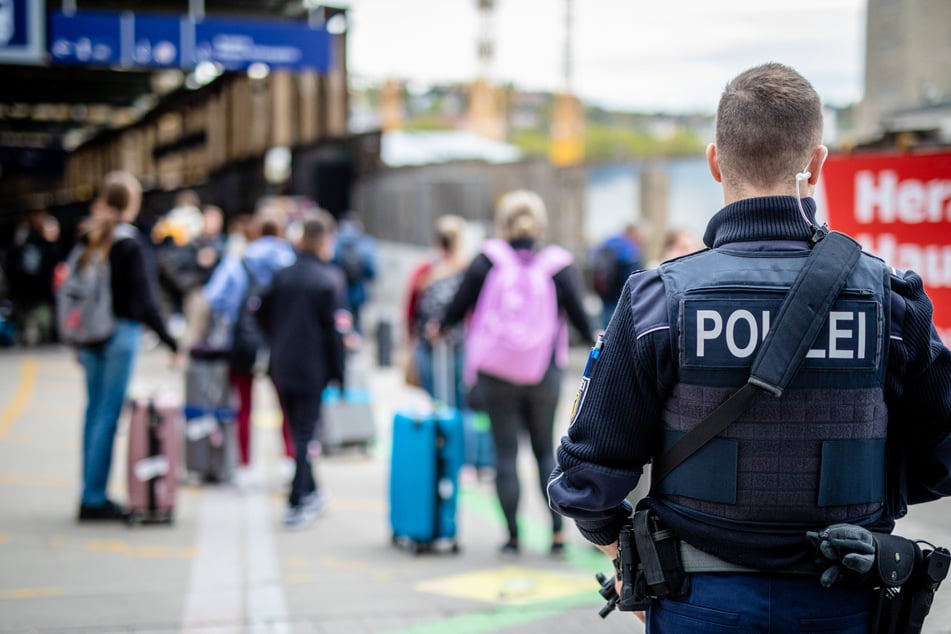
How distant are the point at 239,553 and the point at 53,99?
32.5m

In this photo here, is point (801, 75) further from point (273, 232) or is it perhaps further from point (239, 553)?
point (273, 232)

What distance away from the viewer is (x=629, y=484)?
2.47m

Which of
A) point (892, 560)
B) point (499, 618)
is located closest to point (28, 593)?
point (499, 618)

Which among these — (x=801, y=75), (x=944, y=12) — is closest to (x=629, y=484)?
(x=801, y=75)

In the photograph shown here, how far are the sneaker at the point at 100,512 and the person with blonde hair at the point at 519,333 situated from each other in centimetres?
246

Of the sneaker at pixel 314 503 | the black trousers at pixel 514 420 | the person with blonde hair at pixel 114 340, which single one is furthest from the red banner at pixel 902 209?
the person with blonde hair at pixel 114 340

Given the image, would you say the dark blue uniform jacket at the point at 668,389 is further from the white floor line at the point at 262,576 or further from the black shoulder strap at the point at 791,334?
the white floor line at the point at 262,576

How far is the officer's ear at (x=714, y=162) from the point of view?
2566mm

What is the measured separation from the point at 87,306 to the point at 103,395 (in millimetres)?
559

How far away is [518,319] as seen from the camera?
20.7 feet

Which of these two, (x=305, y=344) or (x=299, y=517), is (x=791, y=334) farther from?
(x=299, y=517)

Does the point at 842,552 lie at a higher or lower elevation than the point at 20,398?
higher

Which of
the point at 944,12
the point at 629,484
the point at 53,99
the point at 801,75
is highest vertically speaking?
the point at 53,99

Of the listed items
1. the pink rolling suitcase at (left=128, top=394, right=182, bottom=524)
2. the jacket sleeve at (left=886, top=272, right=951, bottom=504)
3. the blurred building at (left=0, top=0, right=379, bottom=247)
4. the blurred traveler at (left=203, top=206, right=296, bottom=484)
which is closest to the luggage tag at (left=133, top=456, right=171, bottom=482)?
the pink rolling suitcase at (left=128, top=394, right=182, bottom=524)
